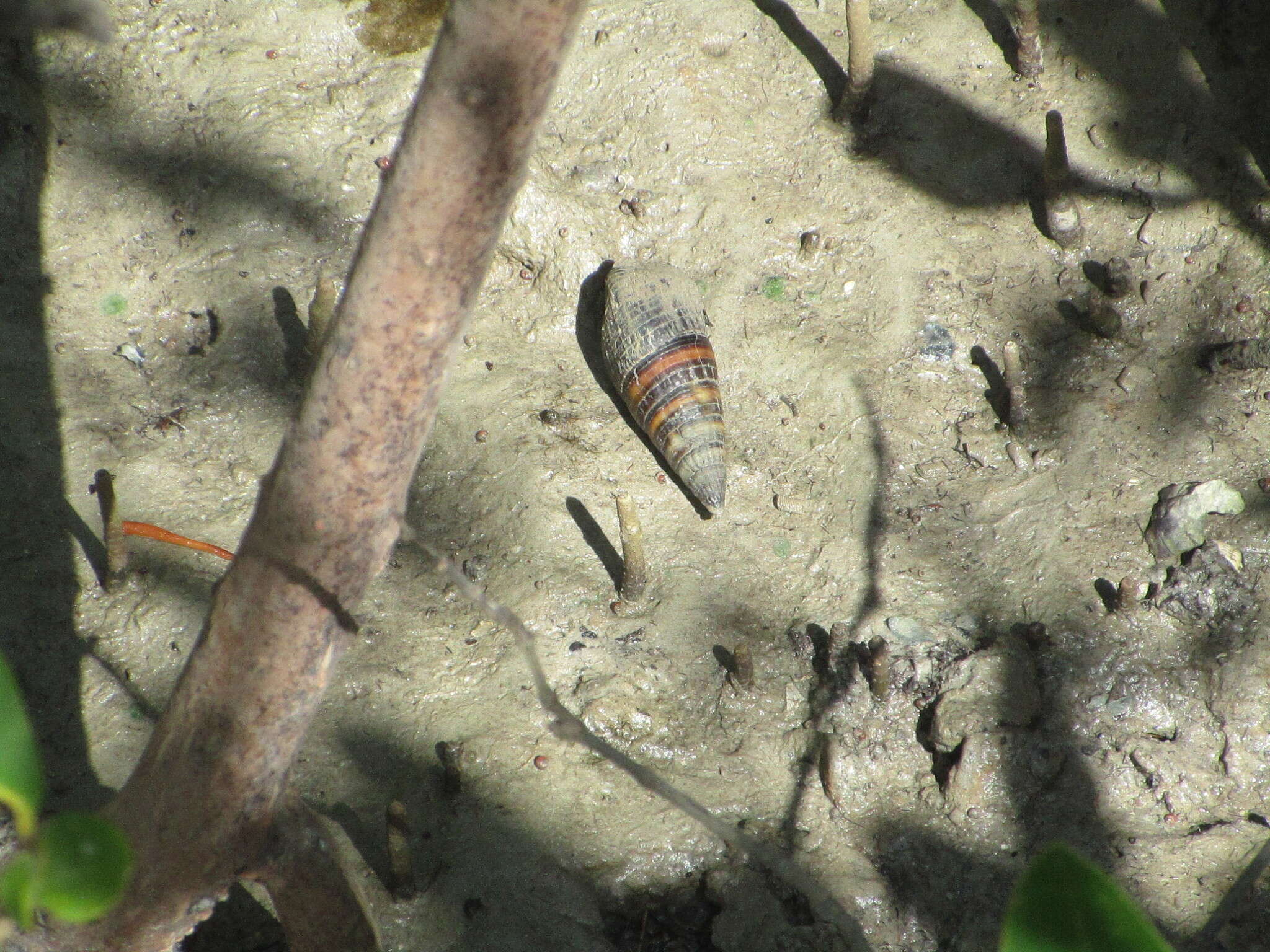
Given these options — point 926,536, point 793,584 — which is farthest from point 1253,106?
point 793,584

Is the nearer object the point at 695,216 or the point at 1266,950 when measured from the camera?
the point at 1266,950

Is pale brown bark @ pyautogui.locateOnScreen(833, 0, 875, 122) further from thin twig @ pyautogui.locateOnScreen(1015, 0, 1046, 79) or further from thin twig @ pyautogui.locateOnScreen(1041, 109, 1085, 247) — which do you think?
thin twig @ pyautogui.locateOnScreen(1041, 109, 1085, 247)

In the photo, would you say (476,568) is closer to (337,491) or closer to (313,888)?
(313,888)

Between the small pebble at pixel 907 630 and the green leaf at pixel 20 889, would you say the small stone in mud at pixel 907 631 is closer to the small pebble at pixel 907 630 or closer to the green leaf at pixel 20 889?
the small pebble at pixel 907 630

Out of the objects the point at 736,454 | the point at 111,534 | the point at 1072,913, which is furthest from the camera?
the point at 736,454

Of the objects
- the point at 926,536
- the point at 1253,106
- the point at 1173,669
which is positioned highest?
the point at 1253,106

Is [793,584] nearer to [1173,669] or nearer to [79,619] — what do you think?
[1173,669]

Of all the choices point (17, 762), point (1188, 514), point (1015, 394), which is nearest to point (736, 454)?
point (1015, 394)

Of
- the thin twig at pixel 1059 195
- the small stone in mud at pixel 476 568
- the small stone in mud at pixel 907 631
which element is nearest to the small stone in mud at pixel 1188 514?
the small stone in mud at pixel 907 631
